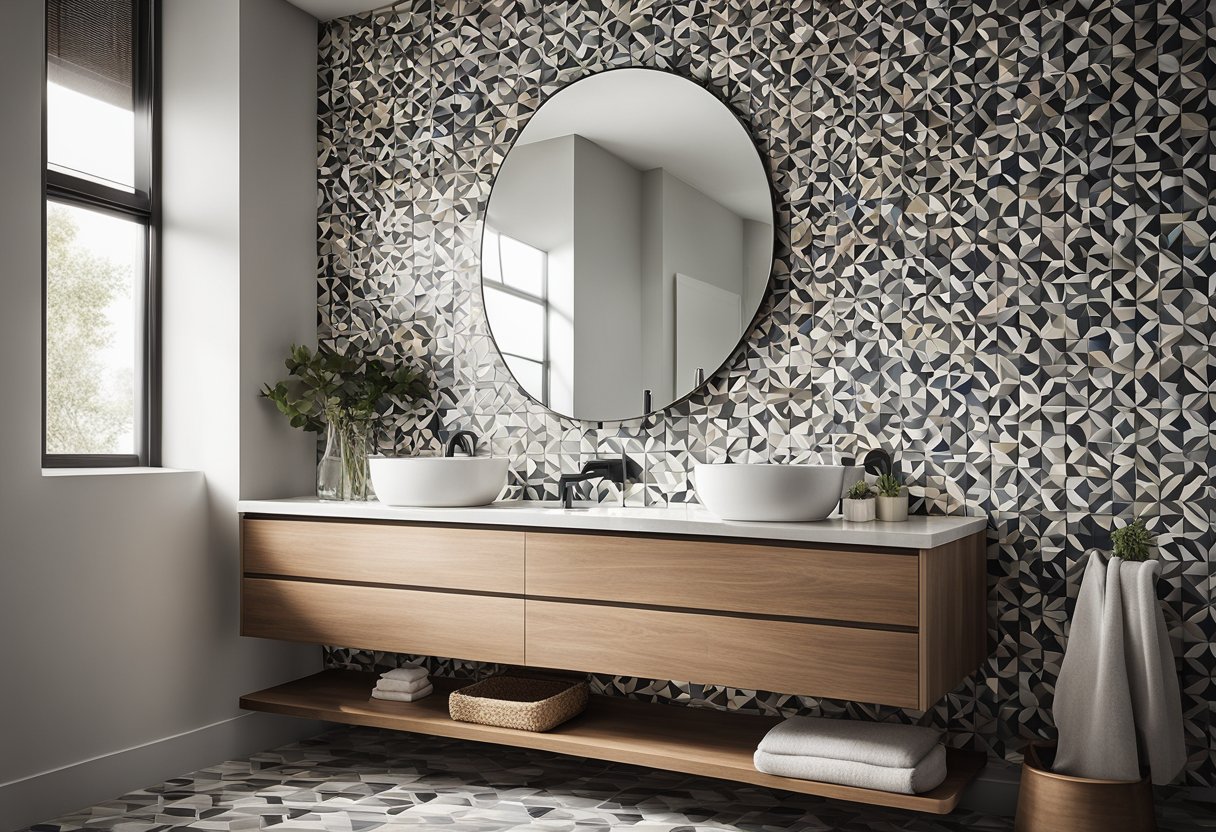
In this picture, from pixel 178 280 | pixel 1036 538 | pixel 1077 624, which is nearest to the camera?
pixel 1077 624

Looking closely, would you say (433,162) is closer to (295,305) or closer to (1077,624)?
(295,305)

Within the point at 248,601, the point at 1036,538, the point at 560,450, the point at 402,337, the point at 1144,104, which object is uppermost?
the point at 1144,104

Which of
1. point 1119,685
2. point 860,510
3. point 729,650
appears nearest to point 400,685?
point 729,650

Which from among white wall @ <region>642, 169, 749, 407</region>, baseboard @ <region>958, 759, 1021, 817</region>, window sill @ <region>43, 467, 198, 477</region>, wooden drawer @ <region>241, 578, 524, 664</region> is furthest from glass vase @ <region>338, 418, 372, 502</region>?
baseboard @ <region>958, 759, 1021, 817</region>

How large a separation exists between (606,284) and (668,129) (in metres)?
0.54

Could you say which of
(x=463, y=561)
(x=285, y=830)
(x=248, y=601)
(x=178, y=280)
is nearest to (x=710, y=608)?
(x=463, y=561)

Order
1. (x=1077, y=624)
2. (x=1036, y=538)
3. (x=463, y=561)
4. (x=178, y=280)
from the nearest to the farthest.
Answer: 1. (x=1077, y=624)
2. (x=1036, y=538)
3. (x=463, y=561)
4. (x=178, y=280)

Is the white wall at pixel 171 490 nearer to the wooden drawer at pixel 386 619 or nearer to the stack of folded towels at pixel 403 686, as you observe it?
the wooden drawer at pixel 386 619

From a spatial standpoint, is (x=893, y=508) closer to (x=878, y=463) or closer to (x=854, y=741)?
(x=878, y=463)

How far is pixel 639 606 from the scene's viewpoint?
106 inches

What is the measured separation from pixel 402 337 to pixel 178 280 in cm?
79

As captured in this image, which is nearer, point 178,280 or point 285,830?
point 285,830

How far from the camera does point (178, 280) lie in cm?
345

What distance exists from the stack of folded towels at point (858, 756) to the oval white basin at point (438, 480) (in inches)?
44.7
